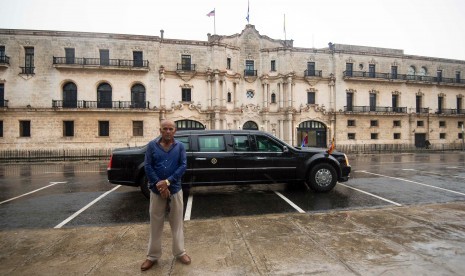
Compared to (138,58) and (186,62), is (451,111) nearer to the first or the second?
(186,62)

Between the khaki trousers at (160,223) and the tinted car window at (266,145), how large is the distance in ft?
13.5

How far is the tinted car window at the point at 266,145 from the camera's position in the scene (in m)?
6.98

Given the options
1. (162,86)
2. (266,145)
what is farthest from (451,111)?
(266,145)

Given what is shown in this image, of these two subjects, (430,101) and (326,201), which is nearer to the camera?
(326,201)

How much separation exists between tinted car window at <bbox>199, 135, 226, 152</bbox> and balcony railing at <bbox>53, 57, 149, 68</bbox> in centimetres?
2279

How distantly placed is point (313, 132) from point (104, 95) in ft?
82.0

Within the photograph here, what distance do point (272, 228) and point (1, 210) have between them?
6.52 meters

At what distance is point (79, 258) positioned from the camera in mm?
3305

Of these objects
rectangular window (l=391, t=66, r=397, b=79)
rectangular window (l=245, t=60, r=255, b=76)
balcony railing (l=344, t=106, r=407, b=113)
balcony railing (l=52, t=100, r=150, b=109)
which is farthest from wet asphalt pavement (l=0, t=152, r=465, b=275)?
rectangular window (l=391, t=66, r=397, b=79)

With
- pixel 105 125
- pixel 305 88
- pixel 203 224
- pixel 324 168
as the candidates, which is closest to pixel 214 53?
pixel 305 88

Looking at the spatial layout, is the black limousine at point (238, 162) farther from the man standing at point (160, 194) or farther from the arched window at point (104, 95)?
the arched window at point (104, 95)

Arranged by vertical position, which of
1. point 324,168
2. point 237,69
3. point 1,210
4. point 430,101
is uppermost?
point 237,69

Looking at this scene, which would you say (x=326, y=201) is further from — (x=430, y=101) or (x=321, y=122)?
(x=430, y=101)

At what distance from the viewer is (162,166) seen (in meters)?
3.16
